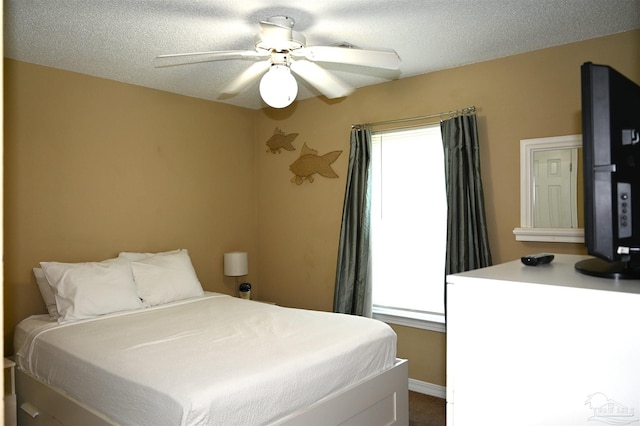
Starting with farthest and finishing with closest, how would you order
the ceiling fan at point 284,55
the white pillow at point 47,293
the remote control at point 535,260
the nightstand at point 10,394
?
1. the white pillow at point 47,293
2. the nightstand at point 10,394
3. the ceiling fan at point 284,55
4. the remote control at point 535,260

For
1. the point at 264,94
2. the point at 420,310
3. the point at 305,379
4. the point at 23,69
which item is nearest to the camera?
the point at 305,379

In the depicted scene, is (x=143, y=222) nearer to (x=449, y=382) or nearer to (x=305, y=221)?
(x=305, y=221)

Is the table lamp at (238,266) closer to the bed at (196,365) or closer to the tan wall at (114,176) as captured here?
the tan wall at (114,176)

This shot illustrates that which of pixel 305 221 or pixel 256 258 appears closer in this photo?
pixel 305 221

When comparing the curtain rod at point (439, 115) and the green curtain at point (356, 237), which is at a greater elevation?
the curtain rod at point (439, 115)

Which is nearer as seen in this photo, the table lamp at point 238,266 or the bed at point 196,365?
the bed at point 196,365

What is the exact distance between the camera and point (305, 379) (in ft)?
7.22

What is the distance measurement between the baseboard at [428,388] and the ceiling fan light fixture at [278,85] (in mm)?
2506

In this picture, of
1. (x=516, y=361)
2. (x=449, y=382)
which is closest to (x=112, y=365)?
(x=449, y=382)

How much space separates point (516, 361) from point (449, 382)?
0.49 ft

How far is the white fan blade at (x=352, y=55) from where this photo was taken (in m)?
2.38

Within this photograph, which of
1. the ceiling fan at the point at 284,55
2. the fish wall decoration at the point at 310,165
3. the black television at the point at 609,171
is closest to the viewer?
the black television at the point at 609,171

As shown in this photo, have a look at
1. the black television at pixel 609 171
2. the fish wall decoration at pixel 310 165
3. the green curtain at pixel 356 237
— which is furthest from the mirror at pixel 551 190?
the black television at pixel 609 171

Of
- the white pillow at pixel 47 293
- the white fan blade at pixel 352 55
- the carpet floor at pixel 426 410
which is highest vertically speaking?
the white fan blade at pixel 352 55
